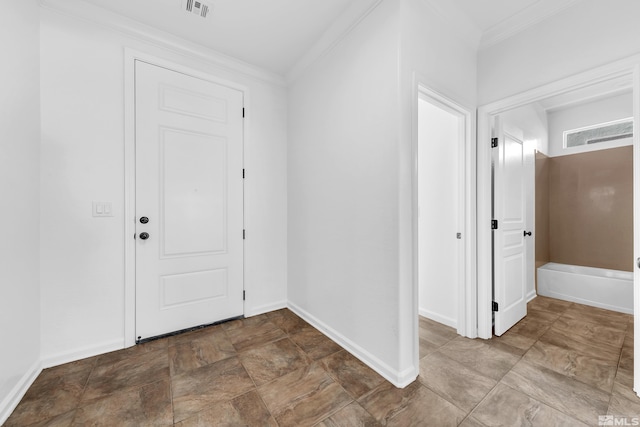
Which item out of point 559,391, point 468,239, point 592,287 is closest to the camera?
point 559,391

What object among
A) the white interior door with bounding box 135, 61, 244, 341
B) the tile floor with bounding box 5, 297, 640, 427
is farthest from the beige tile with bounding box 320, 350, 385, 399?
the white interior door with bounding box 135, 61, 244, 341

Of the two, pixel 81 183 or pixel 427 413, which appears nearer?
pixel 427 413

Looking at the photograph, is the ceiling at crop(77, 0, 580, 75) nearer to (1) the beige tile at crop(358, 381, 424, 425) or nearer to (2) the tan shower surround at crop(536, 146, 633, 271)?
(2) the tan shower surround at crop(536, 146, 633, 271)

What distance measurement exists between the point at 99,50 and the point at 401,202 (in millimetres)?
2600

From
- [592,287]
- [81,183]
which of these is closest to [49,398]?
[81,183]

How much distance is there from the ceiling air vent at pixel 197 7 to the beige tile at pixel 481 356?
3274 mm

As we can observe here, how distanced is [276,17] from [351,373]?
110 inches

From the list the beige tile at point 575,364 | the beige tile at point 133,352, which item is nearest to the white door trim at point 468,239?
the beige tile at point 575,364

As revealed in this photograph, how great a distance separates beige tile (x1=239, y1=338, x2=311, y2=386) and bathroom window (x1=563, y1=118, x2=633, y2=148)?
15.9ft

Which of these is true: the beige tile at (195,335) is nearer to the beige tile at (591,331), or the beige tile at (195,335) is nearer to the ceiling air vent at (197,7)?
the ceiling air vent at (197,7)

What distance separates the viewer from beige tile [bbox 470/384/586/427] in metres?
1.30

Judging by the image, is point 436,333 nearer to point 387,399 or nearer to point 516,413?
point 516,413

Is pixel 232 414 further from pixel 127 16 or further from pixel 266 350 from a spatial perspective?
pixel 127 16

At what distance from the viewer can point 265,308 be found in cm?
279
